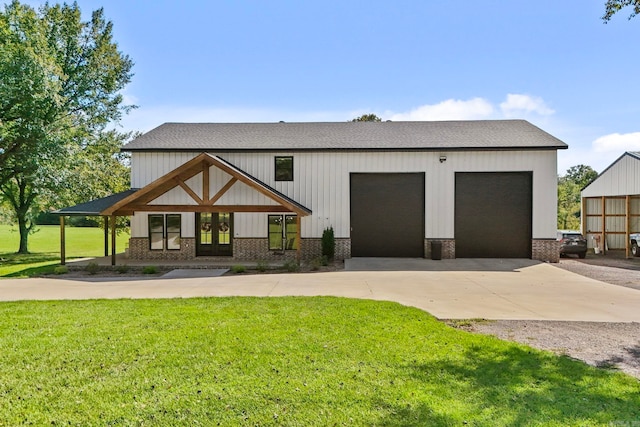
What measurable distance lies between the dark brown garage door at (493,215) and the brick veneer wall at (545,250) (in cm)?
27

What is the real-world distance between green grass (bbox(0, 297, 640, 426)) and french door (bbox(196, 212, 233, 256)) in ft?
34.5

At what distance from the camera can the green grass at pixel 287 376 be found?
12.5ft

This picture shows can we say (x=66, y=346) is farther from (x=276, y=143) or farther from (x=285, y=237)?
(x=276, y=143)

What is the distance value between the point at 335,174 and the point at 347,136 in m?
2.46

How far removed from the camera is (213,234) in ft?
58.6

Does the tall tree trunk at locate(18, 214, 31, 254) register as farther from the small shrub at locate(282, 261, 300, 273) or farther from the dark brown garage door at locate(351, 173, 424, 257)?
the dark brown garage door at locate(351, 173, 424, 257)

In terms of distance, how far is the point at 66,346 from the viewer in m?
5.72

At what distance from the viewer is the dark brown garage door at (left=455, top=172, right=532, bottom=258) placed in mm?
17719

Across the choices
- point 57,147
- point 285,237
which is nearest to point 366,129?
point 285,237

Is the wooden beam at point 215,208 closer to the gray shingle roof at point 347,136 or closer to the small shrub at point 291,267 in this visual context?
the small shrub at point 291,267

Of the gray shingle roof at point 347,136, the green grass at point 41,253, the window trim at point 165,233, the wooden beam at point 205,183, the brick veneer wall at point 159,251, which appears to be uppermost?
the gray shingle roof at point 347,136

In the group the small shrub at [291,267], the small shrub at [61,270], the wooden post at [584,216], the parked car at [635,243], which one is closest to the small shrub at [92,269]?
the small shrub at [61,270]

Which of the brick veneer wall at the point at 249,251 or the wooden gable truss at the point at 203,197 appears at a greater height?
the wooden gable truss at the point at 203,197

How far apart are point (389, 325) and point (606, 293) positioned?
7.29 m
